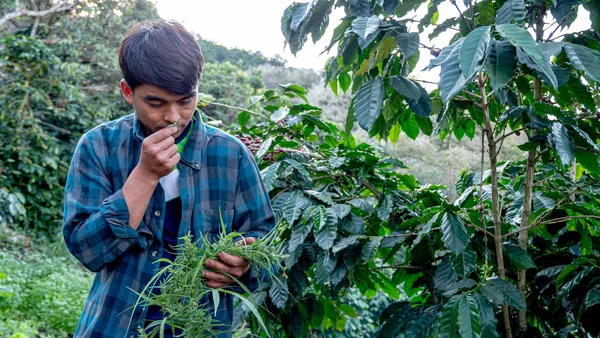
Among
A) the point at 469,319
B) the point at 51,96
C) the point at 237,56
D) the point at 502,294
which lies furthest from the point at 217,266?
the point at 237,56

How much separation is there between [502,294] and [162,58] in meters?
0.95

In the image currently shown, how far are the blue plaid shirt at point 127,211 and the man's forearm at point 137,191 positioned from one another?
0.04 feet

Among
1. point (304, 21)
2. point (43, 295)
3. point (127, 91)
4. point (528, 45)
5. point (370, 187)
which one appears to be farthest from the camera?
point (43, 295)

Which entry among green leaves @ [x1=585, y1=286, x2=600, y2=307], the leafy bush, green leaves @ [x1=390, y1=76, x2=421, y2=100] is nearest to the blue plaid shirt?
green leaves @ [x1=390, y1=76, x2=421, y2=100]

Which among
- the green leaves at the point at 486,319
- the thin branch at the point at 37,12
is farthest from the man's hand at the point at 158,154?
the thin branch at the point at 37,12

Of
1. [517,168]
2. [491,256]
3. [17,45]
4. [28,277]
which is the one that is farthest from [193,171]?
[17,45]

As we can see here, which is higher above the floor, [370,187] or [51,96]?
[370,187]

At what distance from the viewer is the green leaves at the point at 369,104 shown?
1.42 m

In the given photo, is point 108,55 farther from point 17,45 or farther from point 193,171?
point 193,171

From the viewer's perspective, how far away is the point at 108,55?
26.8 ft

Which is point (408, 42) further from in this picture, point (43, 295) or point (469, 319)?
point (43, 295)

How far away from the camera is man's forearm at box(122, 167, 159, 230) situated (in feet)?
3.49

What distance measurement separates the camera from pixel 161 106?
112 cm

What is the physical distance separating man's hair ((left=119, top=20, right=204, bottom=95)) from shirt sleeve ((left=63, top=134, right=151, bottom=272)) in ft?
0.65
